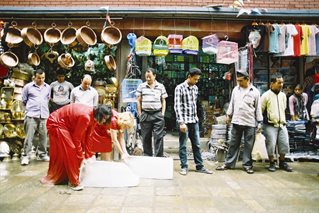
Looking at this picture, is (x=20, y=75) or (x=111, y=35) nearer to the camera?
(x=111, y=35)

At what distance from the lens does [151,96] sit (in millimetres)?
7367

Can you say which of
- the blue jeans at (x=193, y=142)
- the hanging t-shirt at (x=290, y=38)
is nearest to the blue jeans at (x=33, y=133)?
the blue jeans at (x=193, y=142)

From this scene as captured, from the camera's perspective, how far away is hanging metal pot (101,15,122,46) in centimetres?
852

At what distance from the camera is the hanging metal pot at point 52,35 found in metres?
8.65

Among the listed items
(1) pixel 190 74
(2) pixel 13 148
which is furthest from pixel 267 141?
(2) pixel 13 148

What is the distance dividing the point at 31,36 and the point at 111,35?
196cm

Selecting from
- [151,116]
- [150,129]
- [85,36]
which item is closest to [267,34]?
[151,116]

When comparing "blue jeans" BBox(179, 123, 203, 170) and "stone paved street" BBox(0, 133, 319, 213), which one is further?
"blue jeans" BBox(179, 123, 203, 170)

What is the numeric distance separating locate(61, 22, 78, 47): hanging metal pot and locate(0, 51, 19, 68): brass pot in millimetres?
1273

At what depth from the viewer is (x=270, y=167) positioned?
7449mm

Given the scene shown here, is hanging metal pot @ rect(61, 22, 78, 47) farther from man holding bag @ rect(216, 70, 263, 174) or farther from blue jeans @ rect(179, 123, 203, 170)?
man holding bag @ rect(216, 70, 263, 174)

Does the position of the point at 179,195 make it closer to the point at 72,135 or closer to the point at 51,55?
the point at 72,135

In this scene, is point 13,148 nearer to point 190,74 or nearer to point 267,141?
point 190,74

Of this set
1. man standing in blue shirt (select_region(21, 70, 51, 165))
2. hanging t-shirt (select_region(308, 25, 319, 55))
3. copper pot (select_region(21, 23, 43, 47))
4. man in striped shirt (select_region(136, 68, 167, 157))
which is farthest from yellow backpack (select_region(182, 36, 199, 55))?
copper pot (select_region(21, 23, 43, 47))
